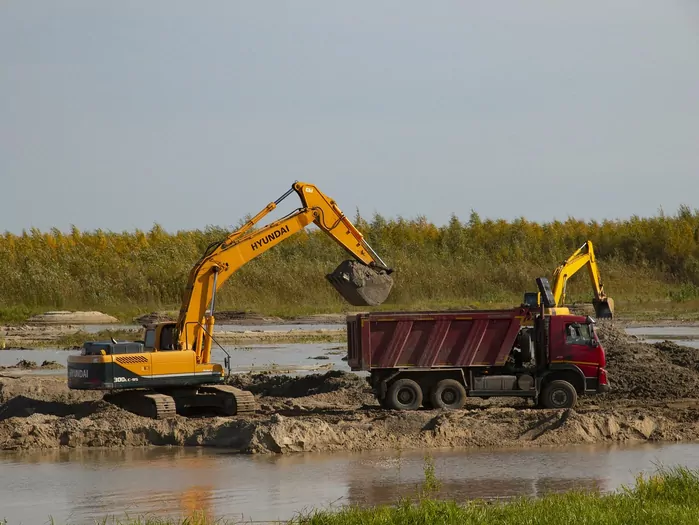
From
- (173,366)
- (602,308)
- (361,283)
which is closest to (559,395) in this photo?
(361,283)

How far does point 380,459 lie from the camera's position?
53.5ft

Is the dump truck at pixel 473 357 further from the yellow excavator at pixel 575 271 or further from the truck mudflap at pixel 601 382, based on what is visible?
the yellow excavator at pixel 575 271

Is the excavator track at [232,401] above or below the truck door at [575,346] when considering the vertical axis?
below

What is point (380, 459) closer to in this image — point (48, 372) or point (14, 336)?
point (48, 372)

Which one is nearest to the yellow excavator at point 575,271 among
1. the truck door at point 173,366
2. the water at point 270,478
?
the truck door at point 173,366

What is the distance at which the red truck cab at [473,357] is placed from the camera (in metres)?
20.7

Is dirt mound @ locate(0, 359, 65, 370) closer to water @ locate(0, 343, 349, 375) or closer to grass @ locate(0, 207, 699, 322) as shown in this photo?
water @ locate(0, 343, 349, 375)

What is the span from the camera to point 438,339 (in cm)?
2088

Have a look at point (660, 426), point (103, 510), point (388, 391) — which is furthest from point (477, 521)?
point (388, 391)

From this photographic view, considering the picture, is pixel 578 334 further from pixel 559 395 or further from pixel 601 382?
pixel 559 395

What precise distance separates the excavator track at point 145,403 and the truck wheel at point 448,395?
471 cm

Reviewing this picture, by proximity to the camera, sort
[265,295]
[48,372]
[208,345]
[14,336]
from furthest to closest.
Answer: [265,295], [14,336], [48,372], [208,345]

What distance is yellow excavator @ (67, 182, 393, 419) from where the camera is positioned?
64.6ft

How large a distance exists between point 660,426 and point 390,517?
8774 mm
